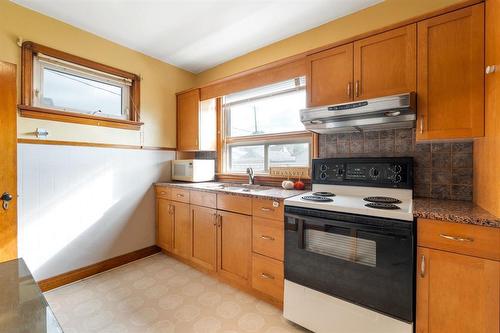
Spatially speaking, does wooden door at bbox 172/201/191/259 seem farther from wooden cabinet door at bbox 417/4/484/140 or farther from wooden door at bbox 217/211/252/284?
wooden cabinet door at bbox 417/4/484/140

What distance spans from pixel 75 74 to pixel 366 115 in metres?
2.83

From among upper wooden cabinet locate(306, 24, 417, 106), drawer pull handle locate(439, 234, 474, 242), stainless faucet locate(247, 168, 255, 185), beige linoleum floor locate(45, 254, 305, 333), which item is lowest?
beige linoleum floor locate(45, 254, 305, 333)

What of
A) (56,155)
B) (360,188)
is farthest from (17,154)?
(360,188)

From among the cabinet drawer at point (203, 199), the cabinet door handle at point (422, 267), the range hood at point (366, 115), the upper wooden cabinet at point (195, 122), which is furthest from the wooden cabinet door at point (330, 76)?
the upper wooden cabinet at point (195, 122)

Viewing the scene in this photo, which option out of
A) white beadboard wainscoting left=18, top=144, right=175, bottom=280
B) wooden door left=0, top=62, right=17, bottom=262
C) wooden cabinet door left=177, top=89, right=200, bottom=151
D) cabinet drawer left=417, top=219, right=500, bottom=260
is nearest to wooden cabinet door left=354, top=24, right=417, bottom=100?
cabinet drawer left=417, top=219, right=500, bottom=260

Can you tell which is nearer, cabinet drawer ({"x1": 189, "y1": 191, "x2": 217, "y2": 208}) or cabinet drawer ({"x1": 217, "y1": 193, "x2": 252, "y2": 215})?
cabinet drawer ({"x1": 217, "y1": 193, "x2": 252, "y2": 215})

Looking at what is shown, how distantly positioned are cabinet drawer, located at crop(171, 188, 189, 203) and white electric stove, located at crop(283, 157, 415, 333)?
132 cm

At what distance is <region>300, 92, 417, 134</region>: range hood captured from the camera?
150cm

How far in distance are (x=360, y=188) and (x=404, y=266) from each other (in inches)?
30.1

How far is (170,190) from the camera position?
2.82m

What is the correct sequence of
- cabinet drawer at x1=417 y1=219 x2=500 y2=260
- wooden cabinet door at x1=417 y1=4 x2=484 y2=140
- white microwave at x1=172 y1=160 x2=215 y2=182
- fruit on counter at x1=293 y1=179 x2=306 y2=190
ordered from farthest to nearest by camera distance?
white microwave at x1=172 y1=160 x2=215 y2=182
fruit on counter at x1=293 y1=179 x2=306 y2=190
wooden cabinet door at x1=417 y1=4 x2=484 y2=140
cabinet drawer at x1=417 y1=219 x2=500 y2=260

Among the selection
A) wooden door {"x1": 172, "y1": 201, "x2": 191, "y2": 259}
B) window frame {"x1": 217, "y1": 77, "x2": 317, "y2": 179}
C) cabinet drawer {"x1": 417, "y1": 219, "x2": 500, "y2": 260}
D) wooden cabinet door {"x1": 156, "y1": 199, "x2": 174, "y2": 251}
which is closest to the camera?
cabinet drawer {"x1": 417, "y1": 219, "x2": 500, "y2": 260}

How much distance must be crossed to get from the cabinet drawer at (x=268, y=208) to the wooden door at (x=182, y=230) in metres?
0.97

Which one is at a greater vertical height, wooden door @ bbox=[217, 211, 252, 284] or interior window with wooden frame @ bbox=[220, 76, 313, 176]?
interior window with wooden frame @ bbox=[220, 76, 313, 176]
